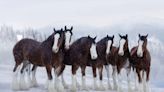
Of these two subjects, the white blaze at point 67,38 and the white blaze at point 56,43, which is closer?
the white blaze at point 56,43

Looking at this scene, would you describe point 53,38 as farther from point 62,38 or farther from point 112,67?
point 112,67

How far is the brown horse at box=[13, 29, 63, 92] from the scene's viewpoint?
22734mm

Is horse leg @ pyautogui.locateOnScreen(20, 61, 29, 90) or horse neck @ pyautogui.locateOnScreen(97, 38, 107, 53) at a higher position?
horse neck @ pyautogui.locateOnScreen(97, 38, 107, 53)

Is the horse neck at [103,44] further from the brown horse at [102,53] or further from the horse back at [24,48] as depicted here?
the horse back at [24,48]

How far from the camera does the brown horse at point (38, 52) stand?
22734 millimetres

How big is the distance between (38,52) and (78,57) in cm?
202

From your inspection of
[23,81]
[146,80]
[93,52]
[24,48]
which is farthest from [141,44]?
[23,81]

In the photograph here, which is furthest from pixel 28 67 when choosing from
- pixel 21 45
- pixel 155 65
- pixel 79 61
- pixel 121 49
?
pixel 155 65

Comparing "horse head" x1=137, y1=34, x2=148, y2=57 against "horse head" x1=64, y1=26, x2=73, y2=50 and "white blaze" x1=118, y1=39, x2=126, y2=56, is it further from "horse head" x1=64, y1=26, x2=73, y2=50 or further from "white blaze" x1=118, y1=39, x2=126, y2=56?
"horse head" x1=64, y1=26, x2=73, y2=50

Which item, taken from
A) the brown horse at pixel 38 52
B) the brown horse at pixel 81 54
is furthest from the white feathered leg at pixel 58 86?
the brown horse at pixel 81 54

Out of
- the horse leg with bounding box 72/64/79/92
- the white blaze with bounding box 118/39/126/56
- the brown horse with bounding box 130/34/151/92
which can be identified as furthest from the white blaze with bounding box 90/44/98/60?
the brown horse with bounding box 130/34/151/92

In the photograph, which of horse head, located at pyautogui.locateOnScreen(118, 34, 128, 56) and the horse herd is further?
horse head, located at pyautogui.locateOnScreen(118, 34, 128, 56)

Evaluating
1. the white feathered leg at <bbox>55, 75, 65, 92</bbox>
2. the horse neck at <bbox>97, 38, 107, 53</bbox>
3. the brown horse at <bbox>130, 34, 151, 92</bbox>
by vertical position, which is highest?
the horse neck at <bbox>97, 38, 107, 53</bbox>

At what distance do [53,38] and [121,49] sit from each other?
3334mm
